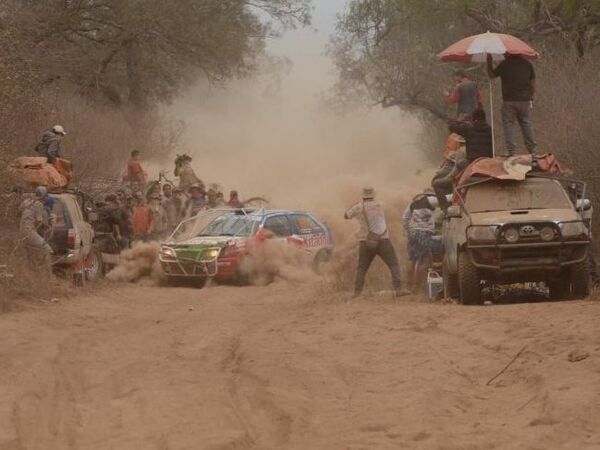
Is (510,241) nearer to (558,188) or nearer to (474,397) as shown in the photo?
(558,188)

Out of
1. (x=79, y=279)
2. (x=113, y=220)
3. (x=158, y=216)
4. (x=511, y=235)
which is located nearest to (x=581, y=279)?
(x=511, y=235)

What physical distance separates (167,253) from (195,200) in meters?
6.82

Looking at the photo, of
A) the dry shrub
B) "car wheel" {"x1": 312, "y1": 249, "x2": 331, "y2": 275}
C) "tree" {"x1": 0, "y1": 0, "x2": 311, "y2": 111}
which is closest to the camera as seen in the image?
the dry shrub

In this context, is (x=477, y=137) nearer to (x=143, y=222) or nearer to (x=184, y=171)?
(x=143, y=222)

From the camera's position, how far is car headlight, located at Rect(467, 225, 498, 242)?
574 inches

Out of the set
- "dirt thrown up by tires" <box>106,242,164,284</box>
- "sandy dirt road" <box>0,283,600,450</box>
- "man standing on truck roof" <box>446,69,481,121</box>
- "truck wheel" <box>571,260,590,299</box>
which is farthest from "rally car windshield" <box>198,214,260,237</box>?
"truck wheel" <box>571,260,590,299</box>

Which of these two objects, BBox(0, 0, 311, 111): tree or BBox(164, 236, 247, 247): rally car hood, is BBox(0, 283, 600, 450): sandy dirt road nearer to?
BBox(164, 236, 247, 247): rally car hood

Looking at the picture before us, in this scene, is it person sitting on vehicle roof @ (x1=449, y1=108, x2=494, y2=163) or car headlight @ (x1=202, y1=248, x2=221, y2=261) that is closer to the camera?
person sitting on vehicle roof @ (x1=449, y1=108, x2=494, y2=163)

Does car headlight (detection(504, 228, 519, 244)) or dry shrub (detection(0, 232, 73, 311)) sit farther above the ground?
car headlight (detection(504, 228, 519, 244))

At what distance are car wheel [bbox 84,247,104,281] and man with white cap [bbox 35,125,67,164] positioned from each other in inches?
71.8

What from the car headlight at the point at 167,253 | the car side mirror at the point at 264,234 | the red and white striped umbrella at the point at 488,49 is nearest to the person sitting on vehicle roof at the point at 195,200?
the car side mirror at the point at 264,234

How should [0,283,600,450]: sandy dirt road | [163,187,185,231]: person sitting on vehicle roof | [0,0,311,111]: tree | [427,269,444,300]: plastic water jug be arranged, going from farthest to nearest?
1. [0,0,311,111]: tree
2. [163,187,185,231]: person sitting on vehicle roof
3. [427,269,444,300]: plastic water jug
4. [0,283,600,450]: sandy dirt road

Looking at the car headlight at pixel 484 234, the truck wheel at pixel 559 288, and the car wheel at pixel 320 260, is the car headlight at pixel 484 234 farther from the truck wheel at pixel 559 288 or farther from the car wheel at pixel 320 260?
the car wheel at pixel 320 260

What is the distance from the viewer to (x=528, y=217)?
48.5 feet
